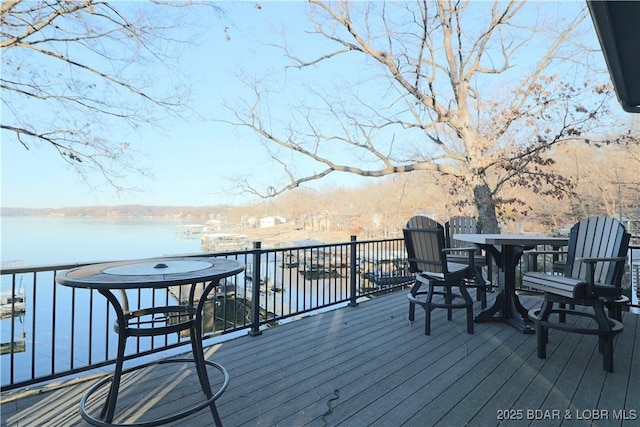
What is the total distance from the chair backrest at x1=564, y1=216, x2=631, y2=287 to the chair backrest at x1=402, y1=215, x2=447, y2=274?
107cm

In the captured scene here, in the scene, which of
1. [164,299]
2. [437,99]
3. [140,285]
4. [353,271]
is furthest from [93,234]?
[437,99]

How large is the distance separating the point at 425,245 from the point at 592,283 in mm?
1357

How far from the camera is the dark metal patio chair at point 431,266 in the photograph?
327 centimetres

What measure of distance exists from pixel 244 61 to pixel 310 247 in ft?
30.0

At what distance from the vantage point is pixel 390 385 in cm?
226

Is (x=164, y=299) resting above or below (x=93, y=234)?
below

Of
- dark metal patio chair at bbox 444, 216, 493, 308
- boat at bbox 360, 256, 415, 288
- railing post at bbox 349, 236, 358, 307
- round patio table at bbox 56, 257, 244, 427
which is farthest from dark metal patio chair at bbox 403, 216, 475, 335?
round patio table at bbox 56, 257, 244, 427

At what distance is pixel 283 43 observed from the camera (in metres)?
10.9

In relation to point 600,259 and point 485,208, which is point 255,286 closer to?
point 600,259

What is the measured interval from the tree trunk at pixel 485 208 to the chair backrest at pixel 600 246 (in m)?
5.78

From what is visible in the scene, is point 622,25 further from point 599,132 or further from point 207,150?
point 207,150

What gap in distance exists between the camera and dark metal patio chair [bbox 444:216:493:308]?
12.6 ft

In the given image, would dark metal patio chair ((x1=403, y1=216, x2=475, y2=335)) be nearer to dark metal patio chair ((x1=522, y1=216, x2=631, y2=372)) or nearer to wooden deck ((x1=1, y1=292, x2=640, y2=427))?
wooden deck ((x1=1, y1=292, x2=640, y2=427))

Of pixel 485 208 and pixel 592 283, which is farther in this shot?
pixel 485 208
